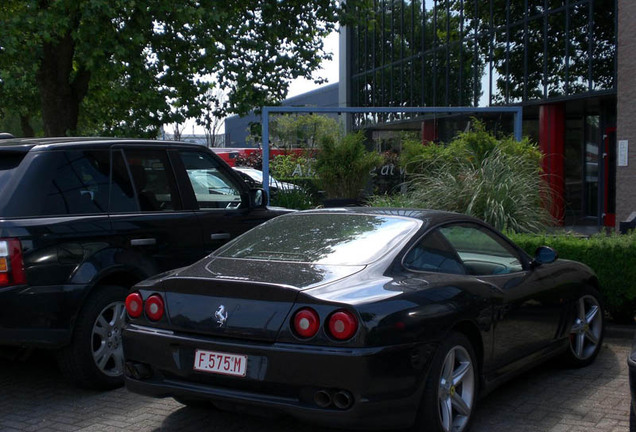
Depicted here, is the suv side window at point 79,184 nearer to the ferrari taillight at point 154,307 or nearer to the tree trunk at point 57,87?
the ferrari taillight at point 154,307

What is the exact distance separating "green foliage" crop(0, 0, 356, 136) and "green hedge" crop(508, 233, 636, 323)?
8.98m

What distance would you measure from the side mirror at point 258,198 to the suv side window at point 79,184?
1740mm

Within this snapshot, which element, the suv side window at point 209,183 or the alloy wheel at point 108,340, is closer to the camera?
the alloy wheel at point 108,340

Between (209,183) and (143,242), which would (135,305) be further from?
(209,183)

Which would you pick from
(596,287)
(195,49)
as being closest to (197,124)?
(195,49)

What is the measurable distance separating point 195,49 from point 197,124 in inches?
64.5

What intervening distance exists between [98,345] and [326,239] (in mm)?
2136

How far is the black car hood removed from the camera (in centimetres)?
426

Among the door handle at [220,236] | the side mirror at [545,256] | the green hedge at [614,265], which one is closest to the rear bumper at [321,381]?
the side mirror at [545,256]

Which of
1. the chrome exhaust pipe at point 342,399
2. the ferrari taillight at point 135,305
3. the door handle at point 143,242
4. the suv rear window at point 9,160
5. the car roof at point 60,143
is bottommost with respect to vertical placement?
the chrome exhaust pipe at point 342,399

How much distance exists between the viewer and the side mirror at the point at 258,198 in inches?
307

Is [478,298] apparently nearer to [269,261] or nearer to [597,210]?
[269,261]

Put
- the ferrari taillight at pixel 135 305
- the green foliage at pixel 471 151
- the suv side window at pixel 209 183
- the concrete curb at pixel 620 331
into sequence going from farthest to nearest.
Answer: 1. the green foliage at pixel 471 151
2. the concrete curb at pixel 620 331
3. the suv side window at pixel 209 183
4. the ferrari taillight at pixel 135 305

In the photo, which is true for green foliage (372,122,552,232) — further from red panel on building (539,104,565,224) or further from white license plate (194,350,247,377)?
red panel on building (539,104,565,224)
